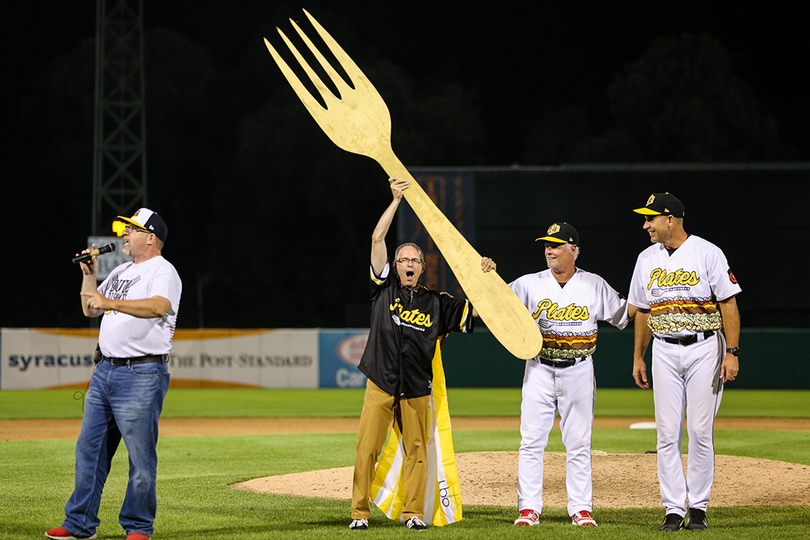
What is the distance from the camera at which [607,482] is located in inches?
290

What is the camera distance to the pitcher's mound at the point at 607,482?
671 centimetres

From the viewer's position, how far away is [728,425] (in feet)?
45.7

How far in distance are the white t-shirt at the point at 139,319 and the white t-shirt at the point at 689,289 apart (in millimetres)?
2785

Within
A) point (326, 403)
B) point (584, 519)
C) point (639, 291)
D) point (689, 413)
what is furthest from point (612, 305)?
point (326, 403)

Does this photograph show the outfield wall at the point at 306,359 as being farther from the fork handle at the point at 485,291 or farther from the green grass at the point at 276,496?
the fork handle at the point at 485,291

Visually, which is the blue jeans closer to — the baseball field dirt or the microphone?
the microphone

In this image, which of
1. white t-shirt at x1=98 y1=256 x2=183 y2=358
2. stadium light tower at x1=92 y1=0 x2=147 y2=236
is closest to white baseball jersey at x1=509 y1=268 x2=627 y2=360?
white t-shirt at x1=98 y1=256 x2=183 y2=358

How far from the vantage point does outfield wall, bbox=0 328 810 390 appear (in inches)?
766

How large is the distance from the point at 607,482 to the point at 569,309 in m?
2.30

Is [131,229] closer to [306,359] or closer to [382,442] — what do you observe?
[382,442]

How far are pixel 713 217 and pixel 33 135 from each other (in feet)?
122

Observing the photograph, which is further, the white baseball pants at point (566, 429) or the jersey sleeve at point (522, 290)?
the jersey sleeve at point (522, 290)

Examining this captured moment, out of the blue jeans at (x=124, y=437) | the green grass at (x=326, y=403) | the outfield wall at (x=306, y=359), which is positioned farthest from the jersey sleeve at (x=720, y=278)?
the outfield wall at (x=306, y=359)

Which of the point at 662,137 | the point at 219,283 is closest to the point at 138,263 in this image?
the point at 662,137
